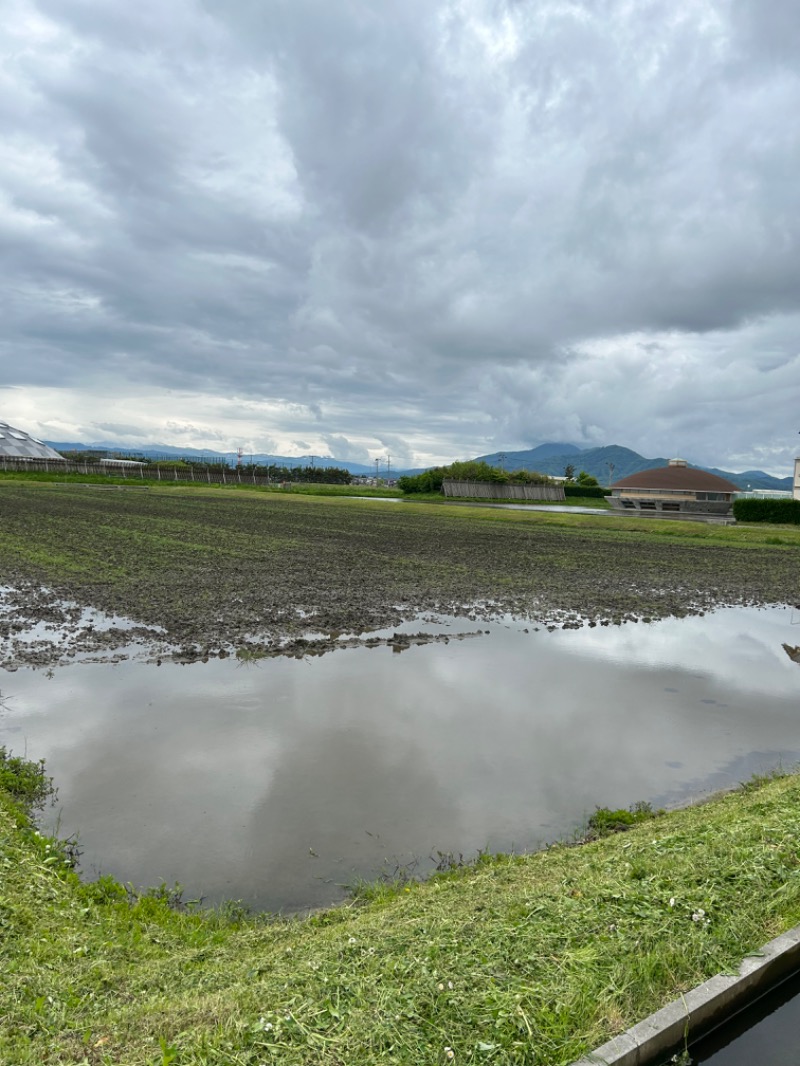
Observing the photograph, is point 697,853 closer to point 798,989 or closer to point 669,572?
point 798,989

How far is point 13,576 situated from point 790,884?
64.3 ft

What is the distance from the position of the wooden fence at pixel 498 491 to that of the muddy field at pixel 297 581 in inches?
2249

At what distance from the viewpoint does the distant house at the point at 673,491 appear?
3356 inches

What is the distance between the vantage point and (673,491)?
3647 inches

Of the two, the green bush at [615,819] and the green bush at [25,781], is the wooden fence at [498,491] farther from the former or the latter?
the green bush at [25,781]

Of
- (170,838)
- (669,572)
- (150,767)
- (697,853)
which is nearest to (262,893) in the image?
(170,838)

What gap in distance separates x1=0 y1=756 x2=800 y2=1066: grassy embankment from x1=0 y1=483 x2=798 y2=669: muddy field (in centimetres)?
753

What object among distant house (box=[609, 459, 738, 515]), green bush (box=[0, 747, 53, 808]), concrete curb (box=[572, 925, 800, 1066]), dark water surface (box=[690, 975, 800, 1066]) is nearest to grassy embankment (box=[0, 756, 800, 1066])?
concrete curb (box=[572, 925, 800, 1066])

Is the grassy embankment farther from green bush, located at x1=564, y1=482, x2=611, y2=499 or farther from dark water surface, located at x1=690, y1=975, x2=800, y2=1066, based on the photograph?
green bush, located at x1=564, y1=482, x2=611, y2=499

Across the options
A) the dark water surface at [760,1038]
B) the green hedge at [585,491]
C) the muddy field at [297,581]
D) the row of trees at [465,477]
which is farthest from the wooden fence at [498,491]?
the dark water surface at [760,1038]

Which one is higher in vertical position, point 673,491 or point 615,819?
point 673,491

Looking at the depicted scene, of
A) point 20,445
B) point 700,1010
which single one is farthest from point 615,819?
point 20,445

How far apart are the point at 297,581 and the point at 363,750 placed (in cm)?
1162

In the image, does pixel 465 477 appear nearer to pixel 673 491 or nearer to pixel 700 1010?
pixel 673 491
